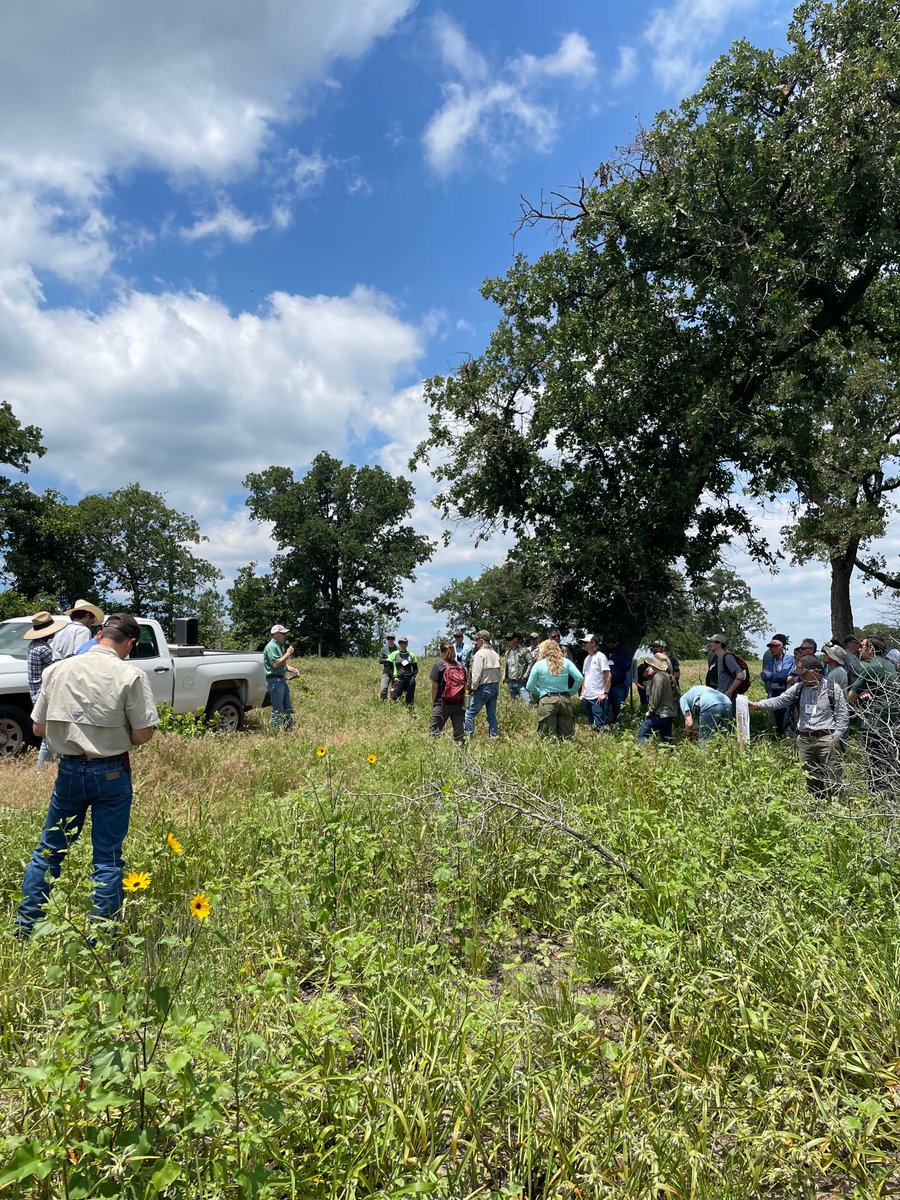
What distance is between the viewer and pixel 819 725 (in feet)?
23.2

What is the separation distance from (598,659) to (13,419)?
30.3 metres

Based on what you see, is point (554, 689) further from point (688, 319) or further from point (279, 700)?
point (688, 319)

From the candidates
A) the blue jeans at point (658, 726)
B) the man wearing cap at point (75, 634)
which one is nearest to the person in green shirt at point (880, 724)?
the blue jeans at point (658, 726)

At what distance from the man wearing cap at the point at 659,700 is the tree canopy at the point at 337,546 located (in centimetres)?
3729

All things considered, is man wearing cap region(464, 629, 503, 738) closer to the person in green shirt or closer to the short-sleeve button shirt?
the person in green shirt

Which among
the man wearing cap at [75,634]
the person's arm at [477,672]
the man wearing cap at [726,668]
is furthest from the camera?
the person's arm at [477,672]

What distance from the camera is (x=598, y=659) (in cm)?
1183

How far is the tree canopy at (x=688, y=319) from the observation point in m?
10.8

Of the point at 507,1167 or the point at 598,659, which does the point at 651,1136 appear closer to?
the point at 507,1167

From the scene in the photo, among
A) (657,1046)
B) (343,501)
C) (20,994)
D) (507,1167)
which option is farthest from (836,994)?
(343,501)

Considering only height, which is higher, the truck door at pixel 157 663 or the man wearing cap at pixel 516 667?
the truck door at pixel 157 663

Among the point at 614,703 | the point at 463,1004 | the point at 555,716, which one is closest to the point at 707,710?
the point at 555,716

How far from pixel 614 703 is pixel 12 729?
9.75m

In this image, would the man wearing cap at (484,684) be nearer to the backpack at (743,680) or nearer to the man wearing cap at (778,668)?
the backpack at (743,680)
